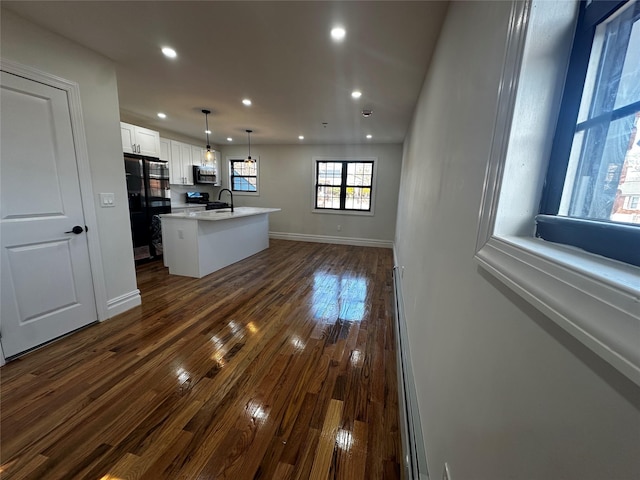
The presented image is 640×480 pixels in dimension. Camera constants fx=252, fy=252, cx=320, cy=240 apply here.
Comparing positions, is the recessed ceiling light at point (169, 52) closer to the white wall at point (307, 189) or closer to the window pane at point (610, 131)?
the window pane at point (610, 131)

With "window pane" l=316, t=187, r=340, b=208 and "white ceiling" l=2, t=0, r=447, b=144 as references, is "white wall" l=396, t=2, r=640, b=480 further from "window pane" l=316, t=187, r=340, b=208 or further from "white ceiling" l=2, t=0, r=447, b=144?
"window pane" l=316, t=187, r=340, b=208

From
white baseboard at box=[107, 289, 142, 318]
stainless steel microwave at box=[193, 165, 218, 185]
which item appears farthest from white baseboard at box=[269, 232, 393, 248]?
white baseboard at box=[107, 289, 142, 318]

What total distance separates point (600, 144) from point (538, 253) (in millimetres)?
285

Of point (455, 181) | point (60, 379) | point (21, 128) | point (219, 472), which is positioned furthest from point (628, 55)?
point (21, 128)

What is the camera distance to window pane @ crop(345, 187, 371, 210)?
20.6ft

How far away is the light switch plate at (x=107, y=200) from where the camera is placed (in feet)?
7.91

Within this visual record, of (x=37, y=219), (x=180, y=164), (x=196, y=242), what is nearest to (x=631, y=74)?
(x=37, y=219)

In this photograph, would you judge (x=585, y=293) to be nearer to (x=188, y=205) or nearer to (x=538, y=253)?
(x=538, y=253)

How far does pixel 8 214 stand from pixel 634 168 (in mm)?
3149

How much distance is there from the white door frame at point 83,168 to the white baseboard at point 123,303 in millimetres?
49

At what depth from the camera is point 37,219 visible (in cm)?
198

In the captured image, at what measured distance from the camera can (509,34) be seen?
669mm

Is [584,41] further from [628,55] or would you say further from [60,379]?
[60,379]

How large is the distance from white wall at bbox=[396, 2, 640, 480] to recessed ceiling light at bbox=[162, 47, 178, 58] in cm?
223
